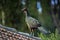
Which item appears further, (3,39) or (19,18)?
(19,18)

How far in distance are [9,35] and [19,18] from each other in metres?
12.1

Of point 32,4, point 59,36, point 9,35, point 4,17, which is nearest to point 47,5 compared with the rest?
point 32,4

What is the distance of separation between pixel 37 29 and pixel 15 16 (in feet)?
40.1

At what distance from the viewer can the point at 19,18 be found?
73.9ft

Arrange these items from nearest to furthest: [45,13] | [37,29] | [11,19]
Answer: [37,29], [11,19], [45,13]

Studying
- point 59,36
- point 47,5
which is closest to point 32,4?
point 47,5

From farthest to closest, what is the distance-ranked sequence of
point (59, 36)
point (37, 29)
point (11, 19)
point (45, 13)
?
1. point (45, 13)
2. point (11, 19)
3. point (37, 29)
4. point (59, 36)

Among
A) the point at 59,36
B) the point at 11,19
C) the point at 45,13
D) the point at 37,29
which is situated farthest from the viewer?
the point at 45,13

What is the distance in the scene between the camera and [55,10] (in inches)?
945

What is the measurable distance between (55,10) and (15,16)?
3.16 m

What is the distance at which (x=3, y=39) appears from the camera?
1041 centimetres

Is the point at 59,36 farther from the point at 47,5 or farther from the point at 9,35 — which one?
the point at 47,5

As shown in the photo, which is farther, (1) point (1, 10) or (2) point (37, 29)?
(1) point (1, 10)

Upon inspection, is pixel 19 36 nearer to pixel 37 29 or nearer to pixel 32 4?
pixel 37 29
